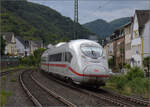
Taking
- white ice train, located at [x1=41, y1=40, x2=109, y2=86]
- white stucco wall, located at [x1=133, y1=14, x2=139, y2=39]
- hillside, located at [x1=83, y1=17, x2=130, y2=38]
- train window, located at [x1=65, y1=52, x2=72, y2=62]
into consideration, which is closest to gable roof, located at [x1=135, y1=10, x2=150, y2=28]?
white stucco wall, located at [x1=133, y1=14, x2=139, y2=39]

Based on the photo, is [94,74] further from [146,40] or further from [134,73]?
[146,40]

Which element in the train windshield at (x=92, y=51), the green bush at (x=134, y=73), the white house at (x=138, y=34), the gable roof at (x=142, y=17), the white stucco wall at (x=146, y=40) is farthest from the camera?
the gable roof at (x=142, y=17)

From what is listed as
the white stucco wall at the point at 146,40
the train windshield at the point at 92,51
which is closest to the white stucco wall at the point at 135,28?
the white stucco wall at the point at 146,40

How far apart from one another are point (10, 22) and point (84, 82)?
6292 inches

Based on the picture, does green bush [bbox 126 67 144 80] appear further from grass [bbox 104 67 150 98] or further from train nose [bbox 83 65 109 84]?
train nose [bbox 83 65 109 84]

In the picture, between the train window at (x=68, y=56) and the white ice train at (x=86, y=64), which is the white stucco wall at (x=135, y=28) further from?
the white ice train at (x=86, y=64)

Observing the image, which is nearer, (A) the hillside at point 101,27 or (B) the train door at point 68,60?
(B) the train door at point 68,60

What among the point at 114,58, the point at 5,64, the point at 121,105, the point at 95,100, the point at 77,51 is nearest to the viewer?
the point at 121,105

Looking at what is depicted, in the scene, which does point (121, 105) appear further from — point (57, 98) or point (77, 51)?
point (77, 51)

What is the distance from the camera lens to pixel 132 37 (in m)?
47.2

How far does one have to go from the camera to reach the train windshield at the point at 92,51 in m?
16.5

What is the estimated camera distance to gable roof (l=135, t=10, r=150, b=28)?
143 ft

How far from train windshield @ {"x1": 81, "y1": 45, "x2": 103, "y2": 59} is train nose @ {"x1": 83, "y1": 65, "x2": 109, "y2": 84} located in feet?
3.06

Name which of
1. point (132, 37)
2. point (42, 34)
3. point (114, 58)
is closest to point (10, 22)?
point (42, 34)
